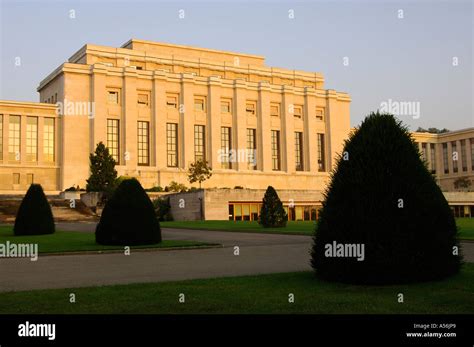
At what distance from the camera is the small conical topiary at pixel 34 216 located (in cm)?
2614

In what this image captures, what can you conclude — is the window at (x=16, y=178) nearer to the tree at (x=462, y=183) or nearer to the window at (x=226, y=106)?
the window at (x=226, y=106)

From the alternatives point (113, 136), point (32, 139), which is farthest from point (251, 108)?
point (32, 139)

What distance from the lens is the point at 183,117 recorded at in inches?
2899

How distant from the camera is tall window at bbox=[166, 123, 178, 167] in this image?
72.7 m

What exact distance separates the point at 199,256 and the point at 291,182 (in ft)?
205

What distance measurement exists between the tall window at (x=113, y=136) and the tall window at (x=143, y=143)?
9.82 feet

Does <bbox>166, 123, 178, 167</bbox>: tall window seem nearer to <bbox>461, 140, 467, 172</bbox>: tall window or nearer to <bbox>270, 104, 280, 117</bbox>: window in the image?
<bbox>270, 104, 280, 117</bbox>: window

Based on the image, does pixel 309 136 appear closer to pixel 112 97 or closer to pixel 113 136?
pixel 113 136

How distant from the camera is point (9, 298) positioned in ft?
27.4

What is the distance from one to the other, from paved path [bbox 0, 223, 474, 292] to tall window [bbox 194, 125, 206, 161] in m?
56.0
